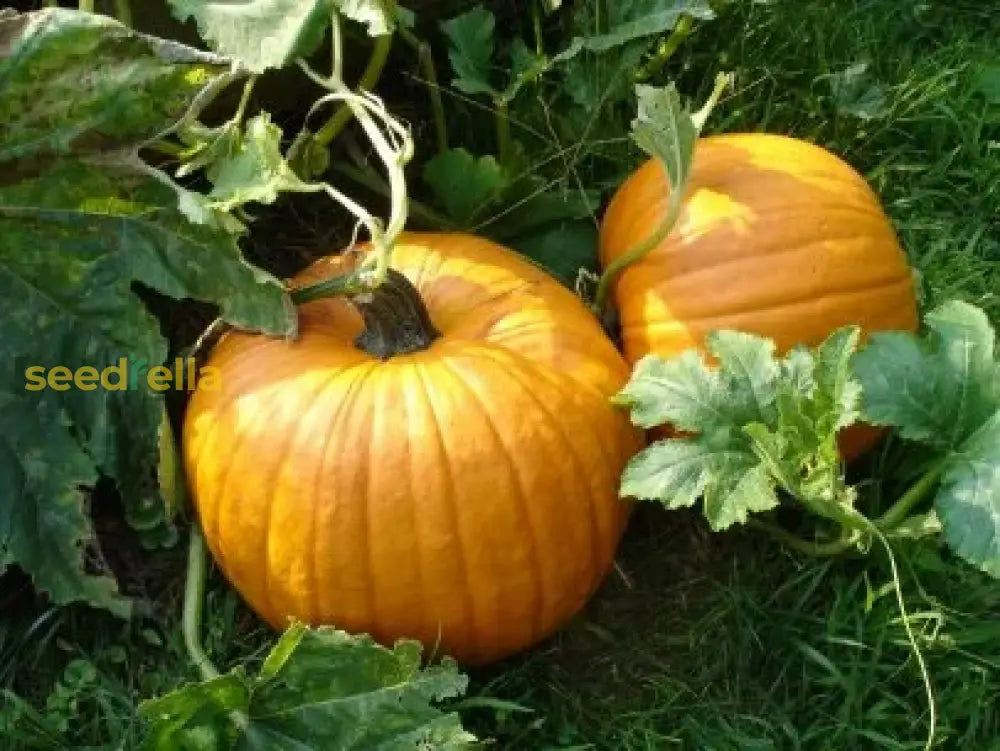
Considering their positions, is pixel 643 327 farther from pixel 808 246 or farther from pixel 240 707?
pixel 240 707

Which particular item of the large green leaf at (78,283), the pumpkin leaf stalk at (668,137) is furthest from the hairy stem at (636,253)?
the large green leaf at (78,283)

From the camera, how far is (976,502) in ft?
6.32

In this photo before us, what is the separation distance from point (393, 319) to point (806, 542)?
2.06ft

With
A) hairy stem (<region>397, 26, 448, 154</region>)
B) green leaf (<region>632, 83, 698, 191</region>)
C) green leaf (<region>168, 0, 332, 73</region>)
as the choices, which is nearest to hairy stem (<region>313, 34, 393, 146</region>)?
hairy stem (<region>397, 26, 448, 154</region>)

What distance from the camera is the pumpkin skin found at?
78.4 inches

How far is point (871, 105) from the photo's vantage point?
268cm

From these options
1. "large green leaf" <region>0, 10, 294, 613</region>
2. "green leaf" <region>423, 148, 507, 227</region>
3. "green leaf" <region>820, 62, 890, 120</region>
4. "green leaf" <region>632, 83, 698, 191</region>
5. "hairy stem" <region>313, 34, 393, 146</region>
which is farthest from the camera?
"green leaf" <region>820, 62, 890, 120</region>

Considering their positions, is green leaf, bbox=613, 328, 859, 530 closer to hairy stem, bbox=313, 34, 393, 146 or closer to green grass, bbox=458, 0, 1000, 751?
green grass, bbox=458, 0, 1000, 751

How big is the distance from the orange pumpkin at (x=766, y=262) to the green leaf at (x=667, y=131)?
0.36 ft

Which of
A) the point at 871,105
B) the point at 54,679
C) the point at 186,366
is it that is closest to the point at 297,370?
the point at 186,366

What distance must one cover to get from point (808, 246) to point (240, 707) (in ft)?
3.06

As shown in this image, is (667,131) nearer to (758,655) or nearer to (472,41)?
(472,41)

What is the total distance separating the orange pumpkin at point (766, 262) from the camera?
2.19 metres

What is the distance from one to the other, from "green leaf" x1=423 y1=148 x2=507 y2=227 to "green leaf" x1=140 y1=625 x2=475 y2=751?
0.80 m
